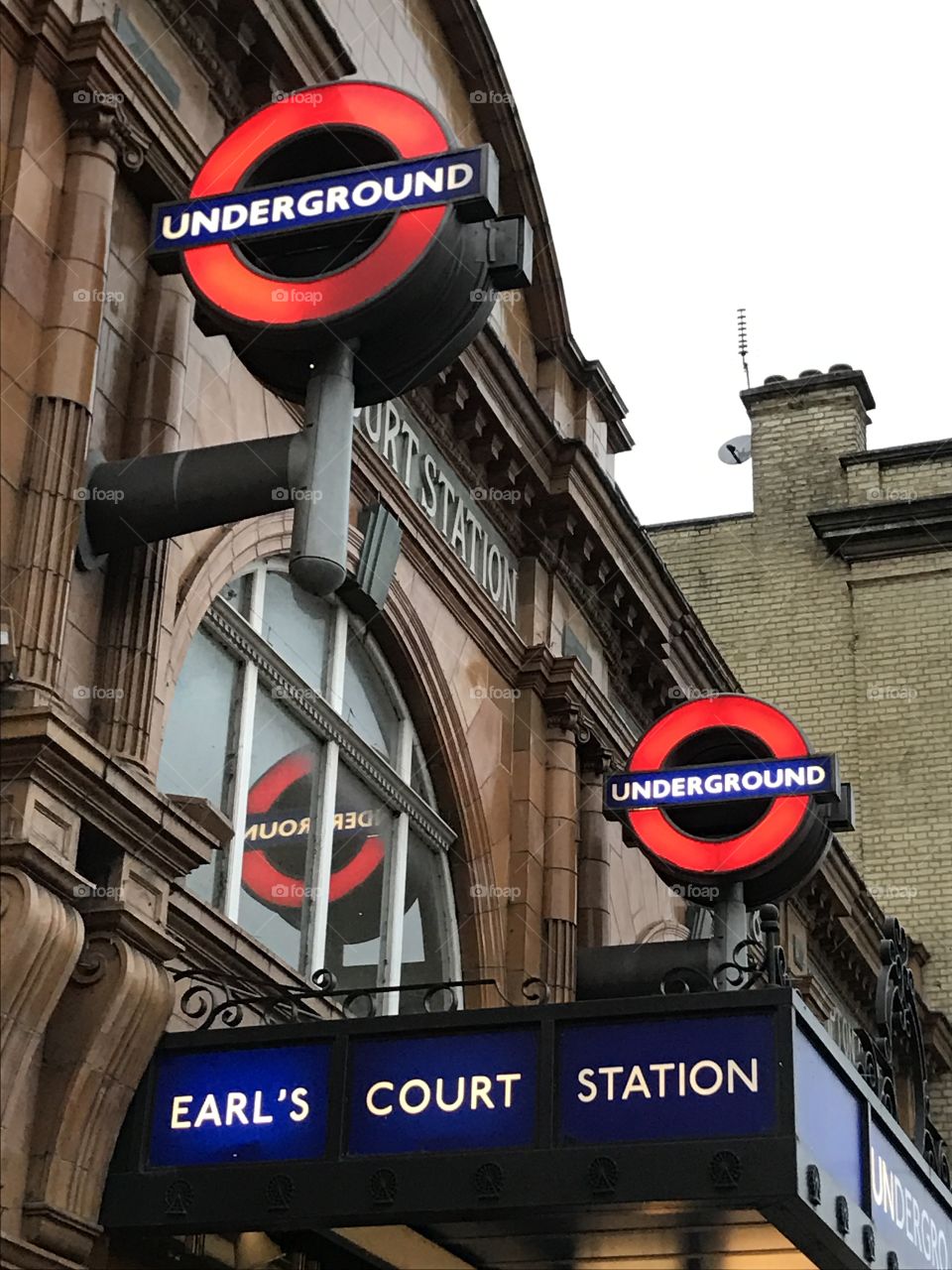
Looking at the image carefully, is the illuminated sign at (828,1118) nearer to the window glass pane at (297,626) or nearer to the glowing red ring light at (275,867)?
the glowing red ring light at (275,867)

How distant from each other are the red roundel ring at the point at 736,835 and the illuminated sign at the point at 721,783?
0.14 meters

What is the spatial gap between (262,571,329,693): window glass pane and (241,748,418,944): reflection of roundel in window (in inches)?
24.1

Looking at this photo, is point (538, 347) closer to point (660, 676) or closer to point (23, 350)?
point (660, 676)

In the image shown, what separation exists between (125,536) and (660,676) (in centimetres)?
1026

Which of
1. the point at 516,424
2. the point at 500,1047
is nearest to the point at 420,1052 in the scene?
the point at 500,1047

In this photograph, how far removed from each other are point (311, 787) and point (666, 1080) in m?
5.12

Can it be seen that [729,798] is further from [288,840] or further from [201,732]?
[201,732]

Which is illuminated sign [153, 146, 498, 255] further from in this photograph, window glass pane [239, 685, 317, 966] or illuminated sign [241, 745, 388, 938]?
illuminated sign [241, 745, 388, 938]

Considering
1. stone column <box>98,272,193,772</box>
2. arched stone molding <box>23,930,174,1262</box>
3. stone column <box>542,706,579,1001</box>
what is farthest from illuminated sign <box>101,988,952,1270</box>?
stone column <box>542,706,579,1001</box>

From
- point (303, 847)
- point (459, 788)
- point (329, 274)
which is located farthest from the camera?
point (459, 788)

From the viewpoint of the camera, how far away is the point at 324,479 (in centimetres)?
1001

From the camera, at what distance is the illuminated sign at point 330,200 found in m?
10.1

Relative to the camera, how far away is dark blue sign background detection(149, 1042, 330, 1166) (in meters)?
9.84

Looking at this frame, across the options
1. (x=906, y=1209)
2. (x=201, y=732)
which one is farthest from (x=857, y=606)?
(x=906, y=1209)
